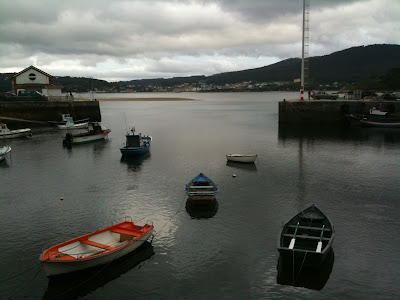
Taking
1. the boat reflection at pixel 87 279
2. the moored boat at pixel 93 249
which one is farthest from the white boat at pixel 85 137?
the boat reflection at pixel 87 279

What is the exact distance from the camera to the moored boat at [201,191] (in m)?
24.7

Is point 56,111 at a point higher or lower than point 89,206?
higher

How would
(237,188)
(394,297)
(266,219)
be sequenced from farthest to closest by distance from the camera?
(237,188) < (266,219) < (394,297)

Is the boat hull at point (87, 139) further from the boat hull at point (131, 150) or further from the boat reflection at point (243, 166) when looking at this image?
the boat reflection at point (243, 166)

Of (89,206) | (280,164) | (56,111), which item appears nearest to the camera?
(89,206)

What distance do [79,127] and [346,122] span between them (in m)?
53.6

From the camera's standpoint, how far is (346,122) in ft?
225

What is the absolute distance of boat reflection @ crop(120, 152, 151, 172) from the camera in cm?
3791

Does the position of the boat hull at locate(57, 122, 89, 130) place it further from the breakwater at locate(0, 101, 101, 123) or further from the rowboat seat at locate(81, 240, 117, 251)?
the rowboat seat at locate(81, 240, 117, 251)

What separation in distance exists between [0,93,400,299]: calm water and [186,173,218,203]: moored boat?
98 centimetres

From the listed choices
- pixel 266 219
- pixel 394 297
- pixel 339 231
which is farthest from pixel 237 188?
pixel 394 297

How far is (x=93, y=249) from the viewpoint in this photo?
1756 cm

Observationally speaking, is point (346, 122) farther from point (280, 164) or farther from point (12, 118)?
point (12, 118)

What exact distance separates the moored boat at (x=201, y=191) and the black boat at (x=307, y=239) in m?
6.71
